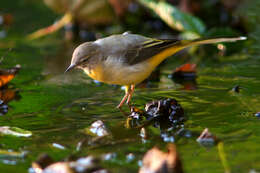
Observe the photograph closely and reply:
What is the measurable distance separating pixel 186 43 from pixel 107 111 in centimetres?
122

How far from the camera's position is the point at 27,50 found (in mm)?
8008

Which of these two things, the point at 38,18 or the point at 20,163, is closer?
the point at 20,163

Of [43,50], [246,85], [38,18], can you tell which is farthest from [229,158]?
[38,18]

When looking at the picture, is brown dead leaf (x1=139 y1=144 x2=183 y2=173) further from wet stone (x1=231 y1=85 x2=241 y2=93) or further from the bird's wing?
wet stone (x1=231 y1=85 x2=241 y2=93)

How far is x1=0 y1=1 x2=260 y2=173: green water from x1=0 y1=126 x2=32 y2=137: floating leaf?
0.06 metres

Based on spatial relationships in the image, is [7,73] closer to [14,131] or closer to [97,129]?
[14,131]

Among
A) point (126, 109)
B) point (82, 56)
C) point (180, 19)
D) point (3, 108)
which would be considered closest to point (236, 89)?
point (126, 109)

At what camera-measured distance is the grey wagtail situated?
→ 15.6 feet

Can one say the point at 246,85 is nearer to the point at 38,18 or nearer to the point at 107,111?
the point at 107,111

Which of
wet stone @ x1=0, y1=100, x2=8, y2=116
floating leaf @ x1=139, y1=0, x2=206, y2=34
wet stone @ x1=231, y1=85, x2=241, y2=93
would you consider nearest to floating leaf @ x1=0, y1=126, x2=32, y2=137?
wet stone @ x1=0, y1=100, x2=8, y2=116

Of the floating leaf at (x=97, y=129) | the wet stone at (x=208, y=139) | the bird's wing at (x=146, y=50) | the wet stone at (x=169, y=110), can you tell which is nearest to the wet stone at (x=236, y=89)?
the bird's wing at (x=146, y=50)

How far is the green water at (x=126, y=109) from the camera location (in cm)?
353

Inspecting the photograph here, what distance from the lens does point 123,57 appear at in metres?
4.87

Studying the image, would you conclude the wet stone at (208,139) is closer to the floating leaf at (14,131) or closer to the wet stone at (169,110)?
the wet stone at (169,110)
